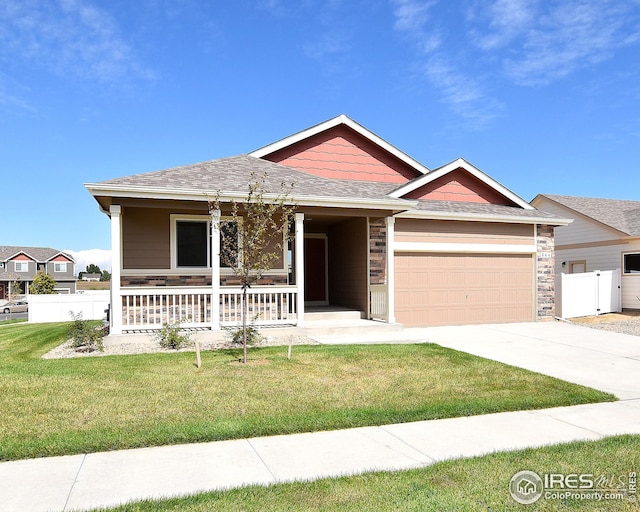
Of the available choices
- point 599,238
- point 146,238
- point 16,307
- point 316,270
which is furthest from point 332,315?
point 16,307

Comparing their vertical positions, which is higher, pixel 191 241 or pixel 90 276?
pixel 191 241

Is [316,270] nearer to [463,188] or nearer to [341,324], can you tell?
[341,324]

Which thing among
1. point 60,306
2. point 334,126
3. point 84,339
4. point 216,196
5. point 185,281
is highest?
point 334,126

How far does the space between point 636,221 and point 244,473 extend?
74.1 ft

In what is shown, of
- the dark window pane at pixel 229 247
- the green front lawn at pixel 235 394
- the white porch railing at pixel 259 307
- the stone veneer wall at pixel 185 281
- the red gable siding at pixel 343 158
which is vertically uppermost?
the red gable siding at pixel 343 158

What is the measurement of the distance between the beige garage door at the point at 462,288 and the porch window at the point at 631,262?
280 inches

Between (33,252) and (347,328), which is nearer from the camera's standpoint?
(347,328)

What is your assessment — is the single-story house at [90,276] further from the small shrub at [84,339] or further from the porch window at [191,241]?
the small shrub at [84,339]

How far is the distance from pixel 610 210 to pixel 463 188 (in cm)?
1178

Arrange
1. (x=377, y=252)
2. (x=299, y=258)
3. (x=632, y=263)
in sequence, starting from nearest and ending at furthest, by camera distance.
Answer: (x=299, y=258)
(x=377, y=252)
(x=632, y=263)

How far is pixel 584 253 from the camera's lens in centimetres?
2095

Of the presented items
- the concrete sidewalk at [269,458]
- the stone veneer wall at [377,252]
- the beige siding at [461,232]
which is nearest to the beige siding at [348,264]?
the stone veneer wall at [377,252]

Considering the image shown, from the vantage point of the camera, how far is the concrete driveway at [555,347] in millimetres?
7535

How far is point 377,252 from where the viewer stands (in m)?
13.3
